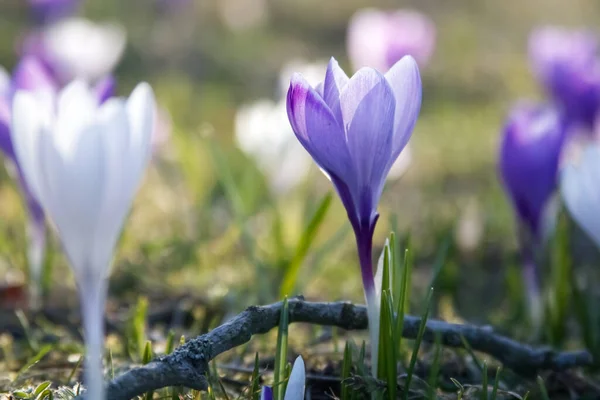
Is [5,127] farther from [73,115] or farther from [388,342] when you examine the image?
[388,342]

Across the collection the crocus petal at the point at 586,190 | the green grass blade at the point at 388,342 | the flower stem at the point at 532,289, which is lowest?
the flower stem at the point at 532,289

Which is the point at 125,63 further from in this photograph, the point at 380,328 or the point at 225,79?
the point at 380,328

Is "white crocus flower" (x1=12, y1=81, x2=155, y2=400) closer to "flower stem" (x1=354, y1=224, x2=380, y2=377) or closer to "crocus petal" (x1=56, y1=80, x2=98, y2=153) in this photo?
"crocus petal" (x1=56, y1=80, x2=98, y2=153)

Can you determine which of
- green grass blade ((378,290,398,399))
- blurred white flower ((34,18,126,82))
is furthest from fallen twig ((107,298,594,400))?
blurred white flower ((34,18,126,82))

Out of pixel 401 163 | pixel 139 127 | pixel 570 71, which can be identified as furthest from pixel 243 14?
pixel 139 127

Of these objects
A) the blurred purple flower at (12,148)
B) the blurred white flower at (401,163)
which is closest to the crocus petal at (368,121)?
the blurred purple flower at (12,148)

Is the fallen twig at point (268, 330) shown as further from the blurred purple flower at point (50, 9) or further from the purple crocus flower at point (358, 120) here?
the blurred purple flower at point (50, 9)
